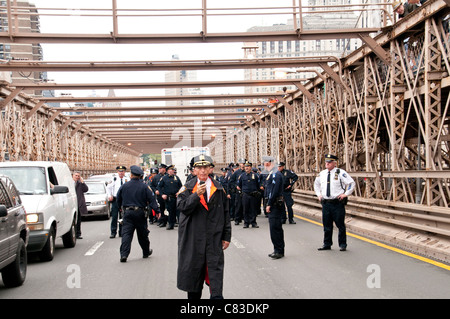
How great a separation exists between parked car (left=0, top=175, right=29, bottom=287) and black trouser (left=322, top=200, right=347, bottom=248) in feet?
18.6

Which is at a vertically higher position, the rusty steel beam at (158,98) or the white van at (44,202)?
the rusty steel beam at (158,98)

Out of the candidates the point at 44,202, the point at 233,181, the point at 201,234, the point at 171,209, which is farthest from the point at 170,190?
the point at 201,234

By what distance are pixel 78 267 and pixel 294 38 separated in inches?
321

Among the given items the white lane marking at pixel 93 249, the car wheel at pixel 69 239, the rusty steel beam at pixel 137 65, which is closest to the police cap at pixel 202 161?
the white lane marking at pixel 93 249

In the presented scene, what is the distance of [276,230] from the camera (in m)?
9.48

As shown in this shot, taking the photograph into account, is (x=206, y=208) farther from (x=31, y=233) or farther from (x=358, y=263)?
(x=31, y=233)

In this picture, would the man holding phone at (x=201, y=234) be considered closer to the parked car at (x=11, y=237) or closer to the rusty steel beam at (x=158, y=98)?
the parked car at (x=11, y=237)

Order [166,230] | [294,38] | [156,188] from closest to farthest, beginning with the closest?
[294,38]
[166,230]
[156,188]

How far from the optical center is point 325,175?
10383mm

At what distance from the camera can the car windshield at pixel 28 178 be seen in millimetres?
10109

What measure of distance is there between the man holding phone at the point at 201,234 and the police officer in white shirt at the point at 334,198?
5.10m

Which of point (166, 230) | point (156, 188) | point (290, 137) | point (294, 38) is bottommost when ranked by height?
point (166, 230)

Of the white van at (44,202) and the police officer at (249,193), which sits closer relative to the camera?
the white van at (44,202)

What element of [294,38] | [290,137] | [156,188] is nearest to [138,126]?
[290,137]
